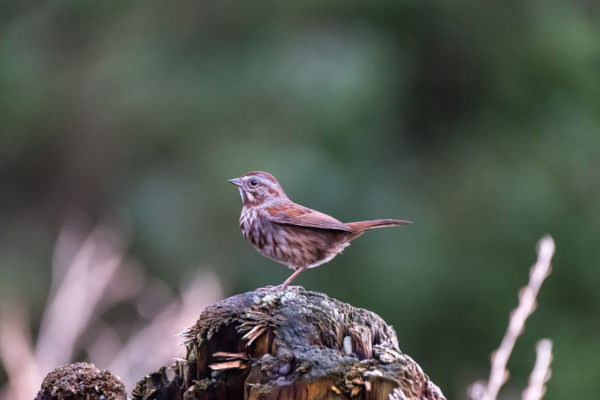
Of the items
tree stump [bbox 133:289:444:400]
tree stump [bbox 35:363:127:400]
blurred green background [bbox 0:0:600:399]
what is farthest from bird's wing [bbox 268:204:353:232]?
blurred green background [bbox 0:0:600:399]

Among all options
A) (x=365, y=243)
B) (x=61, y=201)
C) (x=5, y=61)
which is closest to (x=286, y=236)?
(x=365, y=243)

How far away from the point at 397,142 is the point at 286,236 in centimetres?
779

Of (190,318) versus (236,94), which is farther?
(236,94)

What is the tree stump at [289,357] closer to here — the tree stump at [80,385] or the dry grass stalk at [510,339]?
the tree stump at [80,385]

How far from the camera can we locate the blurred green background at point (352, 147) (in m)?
10.1

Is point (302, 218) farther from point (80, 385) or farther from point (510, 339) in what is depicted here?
point (80, 385)

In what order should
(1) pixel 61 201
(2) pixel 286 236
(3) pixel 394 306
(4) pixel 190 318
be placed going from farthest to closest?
(1) pixel 61 201, (3) pixel 394 306, (4) pixel 190 318, (2) pixel 286 236

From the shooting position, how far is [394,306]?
32.9 feet

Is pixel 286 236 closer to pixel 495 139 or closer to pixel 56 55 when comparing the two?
pixel 495 139

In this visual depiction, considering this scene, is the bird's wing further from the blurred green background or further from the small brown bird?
the blurred green background

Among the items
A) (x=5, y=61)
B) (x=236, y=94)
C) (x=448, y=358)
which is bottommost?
(x=448, y=358)

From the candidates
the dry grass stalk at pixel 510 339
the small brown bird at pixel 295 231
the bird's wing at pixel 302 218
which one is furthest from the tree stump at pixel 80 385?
the bird's wing at pixel 302 218

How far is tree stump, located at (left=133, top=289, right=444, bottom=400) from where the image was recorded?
2264 millimetres

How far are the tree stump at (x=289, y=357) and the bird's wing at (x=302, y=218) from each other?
1742 mm
